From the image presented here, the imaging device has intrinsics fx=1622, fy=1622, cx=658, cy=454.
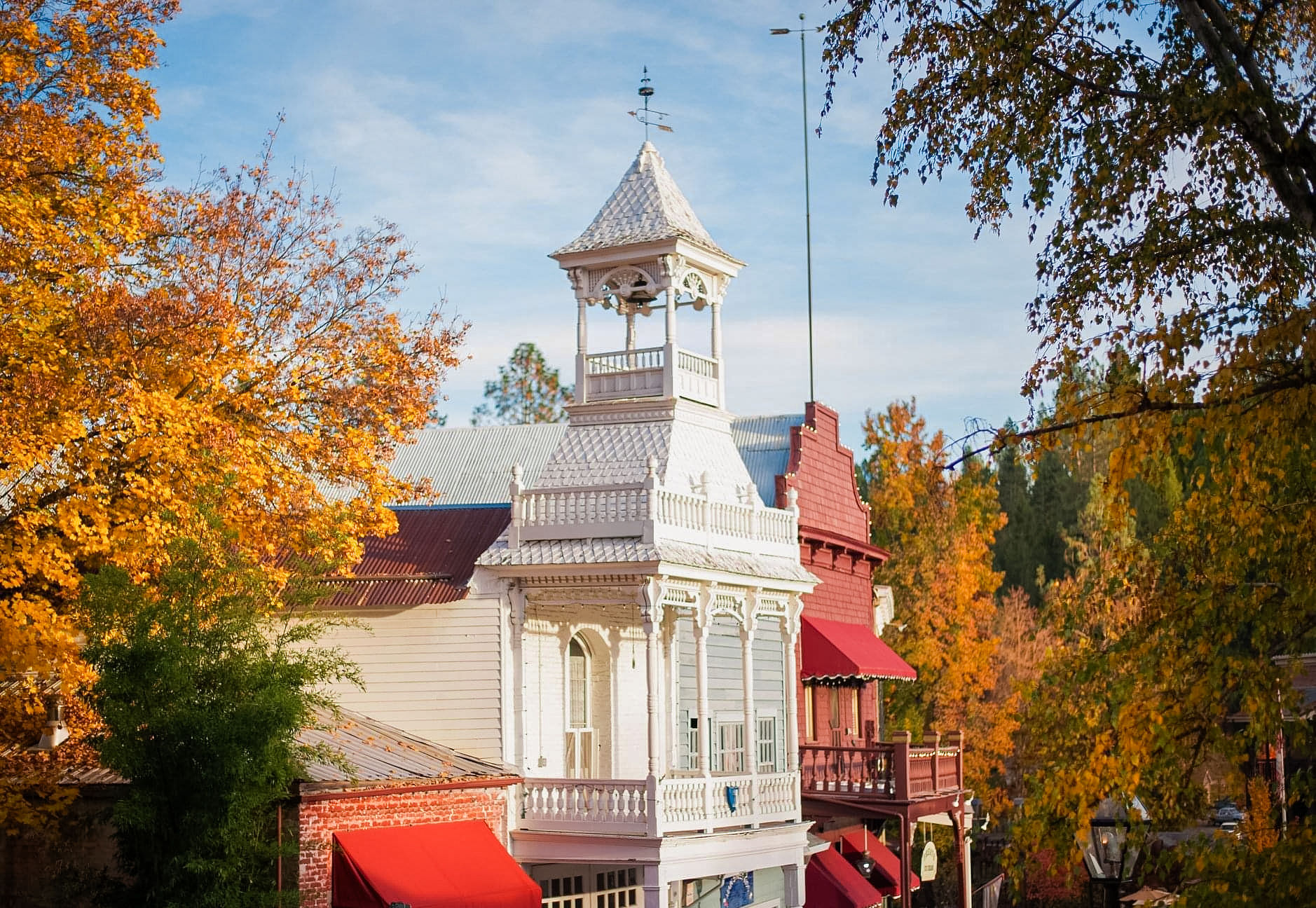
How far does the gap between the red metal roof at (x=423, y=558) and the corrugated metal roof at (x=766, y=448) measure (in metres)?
8.00

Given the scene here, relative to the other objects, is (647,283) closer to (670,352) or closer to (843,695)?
(670,352)

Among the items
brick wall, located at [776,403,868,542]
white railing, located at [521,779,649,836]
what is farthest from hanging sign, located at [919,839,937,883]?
white railing, located at [521,779,649,836]

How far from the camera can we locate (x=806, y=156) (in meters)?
41.3

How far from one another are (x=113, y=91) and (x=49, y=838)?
9522 millimetres

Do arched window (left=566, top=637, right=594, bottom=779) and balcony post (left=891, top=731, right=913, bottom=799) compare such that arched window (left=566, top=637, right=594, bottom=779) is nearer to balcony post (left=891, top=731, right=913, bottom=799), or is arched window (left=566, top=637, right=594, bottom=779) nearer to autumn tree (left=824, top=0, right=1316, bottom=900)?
balcony post (left=891, top=731, right=913, bottom=799)

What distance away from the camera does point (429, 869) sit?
2072 centimetres

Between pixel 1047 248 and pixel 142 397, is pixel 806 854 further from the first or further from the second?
pixel 1047 248

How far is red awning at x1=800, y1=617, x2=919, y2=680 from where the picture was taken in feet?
99.5

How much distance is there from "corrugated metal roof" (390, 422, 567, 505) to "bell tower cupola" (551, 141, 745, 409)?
11.4 meters

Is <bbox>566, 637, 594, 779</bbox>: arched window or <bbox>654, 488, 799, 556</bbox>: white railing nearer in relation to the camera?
<bbox>654, 488, 799, 556</bbox>: white railing

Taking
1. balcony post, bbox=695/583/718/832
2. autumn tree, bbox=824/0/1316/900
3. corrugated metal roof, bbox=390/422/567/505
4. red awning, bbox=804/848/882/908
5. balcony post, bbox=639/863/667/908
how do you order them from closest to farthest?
autumn tree, bbox=824/0/1316/900 < balcony post, bbox=639/863/667/908 < balcony post, bbox=695/583/718/832 < red awning, bbox=804/848/882/908 < corrugated metal roof, bbox=390/422/567/505

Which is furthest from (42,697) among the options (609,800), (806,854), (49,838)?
(806,854)

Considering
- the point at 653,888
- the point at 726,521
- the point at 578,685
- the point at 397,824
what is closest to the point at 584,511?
the point at 726,521

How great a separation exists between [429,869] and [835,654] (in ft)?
38.1
